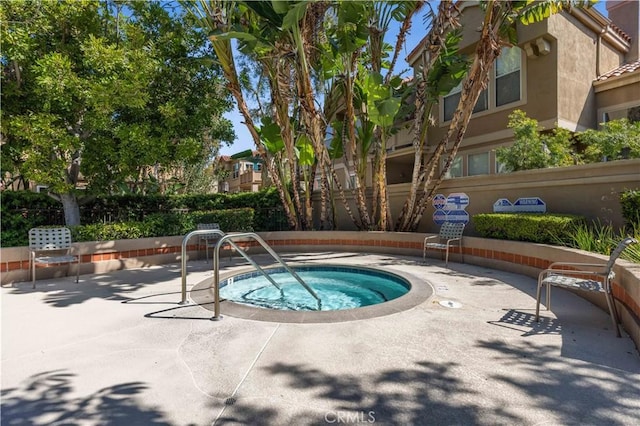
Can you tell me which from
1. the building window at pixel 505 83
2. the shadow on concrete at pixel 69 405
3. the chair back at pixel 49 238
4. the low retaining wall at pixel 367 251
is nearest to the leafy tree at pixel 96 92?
the chair back at pixel 49 238

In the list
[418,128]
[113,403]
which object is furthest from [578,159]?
[113,403]

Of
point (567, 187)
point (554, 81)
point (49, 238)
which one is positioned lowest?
point (49, 238)

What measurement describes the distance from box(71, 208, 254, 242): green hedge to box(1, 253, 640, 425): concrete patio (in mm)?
3364

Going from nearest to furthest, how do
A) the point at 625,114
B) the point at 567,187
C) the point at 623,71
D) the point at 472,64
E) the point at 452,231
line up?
the point at 567,187 → the point at 452,231 → the point at 472,64 → the point at 625,114 → the point at 623,71

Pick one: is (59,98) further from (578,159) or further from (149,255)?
(578,159)

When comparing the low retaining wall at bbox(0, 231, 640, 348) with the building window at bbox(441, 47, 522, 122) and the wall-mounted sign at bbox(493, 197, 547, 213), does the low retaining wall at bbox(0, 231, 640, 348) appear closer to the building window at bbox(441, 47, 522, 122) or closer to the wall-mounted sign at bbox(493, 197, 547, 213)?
the wall-mounted sign at bbox(493, 197, 547, 213)

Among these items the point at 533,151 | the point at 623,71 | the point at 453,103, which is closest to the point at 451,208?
the point at 533,151

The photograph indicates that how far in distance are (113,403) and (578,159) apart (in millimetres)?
11950

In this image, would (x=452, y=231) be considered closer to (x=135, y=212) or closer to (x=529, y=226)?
(x=529, y=226)

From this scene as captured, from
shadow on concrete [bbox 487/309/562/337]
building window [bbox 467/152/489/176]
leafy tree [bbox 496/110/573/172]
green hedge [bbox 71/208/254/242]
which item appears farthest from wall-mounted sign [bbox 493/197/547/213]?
green hedge [bbox 71/208/254/242]

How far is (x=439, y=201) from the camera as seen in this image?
1049 centimetres

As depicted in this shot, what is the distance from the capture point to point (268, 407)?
2.69m

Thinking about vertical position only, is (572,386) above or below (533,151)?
below

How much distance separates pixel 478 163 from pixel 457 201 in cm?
382
